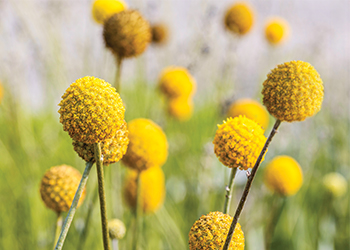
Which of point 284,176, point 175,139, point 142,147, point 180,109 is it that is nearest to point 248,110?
point 284,176

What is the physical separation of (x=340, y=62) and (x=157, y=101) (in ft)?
8.07

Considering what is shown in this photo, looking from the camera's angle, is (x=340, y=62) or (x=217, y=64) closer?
(x=217, y=64)

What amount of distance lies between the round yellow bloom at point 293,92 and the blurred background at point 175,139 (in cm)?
85

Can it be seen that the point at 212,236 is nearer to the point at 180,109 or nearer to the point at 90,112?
the point at 90,112

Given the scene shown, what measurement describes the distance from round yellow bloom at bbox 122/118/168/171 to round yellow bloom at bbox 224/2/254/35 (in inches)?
47.2

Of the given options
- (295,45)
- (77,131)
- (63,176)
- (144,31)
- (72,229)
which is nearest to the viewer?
(77,131)

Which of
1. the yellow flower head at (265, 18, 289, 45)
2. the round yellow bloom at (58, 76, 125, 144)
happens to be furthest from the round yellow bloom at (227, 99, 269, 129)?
the yellow flower head at (265, 18, 289, 45)

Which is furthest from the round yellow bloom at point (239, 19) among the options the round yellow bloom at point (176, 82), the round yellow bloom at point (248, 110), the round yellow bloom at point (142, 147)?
the round yellow bloom at point (142, 147)

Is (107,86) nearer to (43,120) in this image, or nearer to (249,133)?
(249,133)

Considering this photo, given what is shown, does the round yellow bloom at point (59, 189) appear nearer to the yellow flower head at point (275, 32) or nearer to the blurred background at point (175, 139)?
the blurred background at point (175, 139)

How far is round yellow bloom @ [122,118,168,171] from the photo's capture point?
1.15 meters

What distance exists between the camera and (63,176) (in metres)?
1.03

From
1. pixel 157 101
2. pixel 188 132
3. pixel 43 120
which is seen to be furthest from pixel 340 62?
pixel 43 120

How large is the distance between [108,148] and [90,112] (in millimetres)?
145
